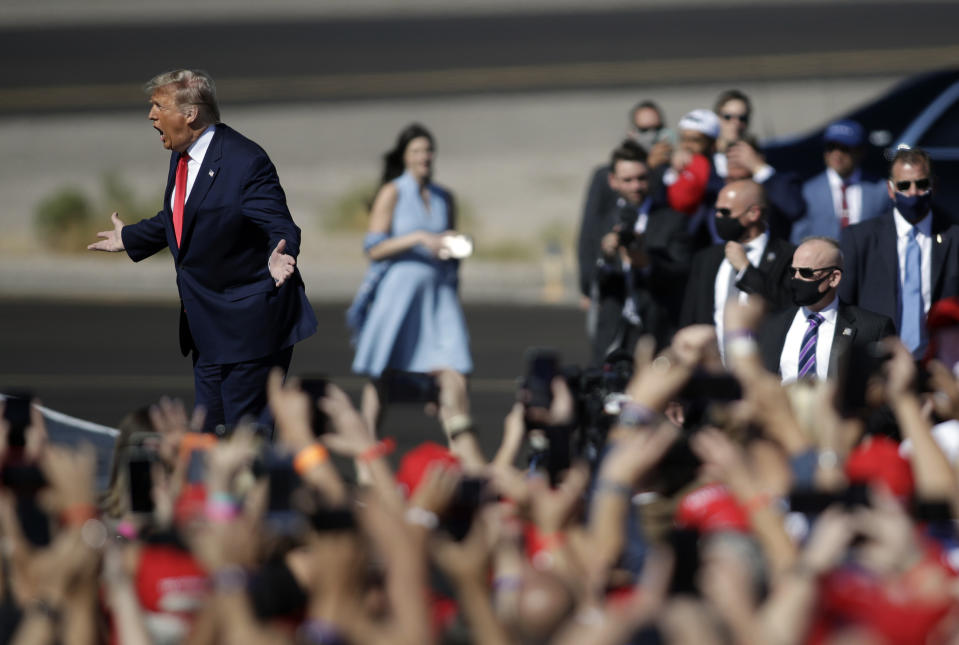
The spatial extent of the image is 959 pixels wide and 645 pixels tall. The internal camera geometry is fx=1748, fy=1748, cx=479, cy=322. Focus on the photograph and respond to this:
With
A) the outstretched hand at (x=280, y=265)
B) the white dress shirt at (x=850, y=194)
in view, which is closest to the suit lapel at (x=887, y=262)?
the white dress shirt at (x=850, y=194)

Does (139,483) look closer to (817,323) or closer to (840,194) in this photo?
(817,323)

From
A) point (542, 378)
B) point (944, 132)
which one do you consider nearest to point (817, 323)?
point (542, 378)

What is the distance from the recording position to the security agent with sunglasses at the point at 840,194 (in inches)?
368

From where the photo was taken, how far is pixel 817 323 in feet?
22.8

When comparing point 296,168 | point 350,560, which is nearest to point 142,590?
point 350,560

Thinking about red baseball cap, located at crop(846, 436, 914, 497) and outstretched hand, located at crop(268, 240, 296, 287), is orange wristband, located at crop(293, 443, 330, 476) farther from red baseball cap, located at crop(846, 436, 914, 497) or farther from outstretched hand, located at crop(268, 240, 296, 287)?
outstretched hand, located at crop(268, 240, 296, 287)

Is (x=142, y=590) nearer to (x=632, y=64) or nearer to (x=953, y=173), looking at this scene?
(x=953, y=173)

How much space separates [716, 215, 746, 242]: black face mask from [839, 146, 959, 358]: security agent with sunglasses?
0.50 m

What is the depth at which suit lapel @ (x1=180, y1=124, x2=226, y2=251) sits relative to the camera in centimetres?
644

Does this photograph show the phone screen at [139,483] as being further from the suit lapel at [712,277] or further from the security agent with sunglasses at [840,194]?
the security agent with sunglasses at [840,194]

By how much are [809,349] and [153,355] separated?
7968 millimetres

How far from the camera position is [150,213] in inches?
Result: 870

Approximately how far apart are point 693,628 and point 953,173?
8941 millimetres

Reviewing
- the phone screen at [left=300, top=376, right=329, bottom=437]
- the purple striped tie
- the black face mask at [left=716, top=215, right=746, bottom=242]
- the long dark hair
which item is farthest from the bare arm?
the phone screen at [left=300, top=376, right=329, bottom=437]
